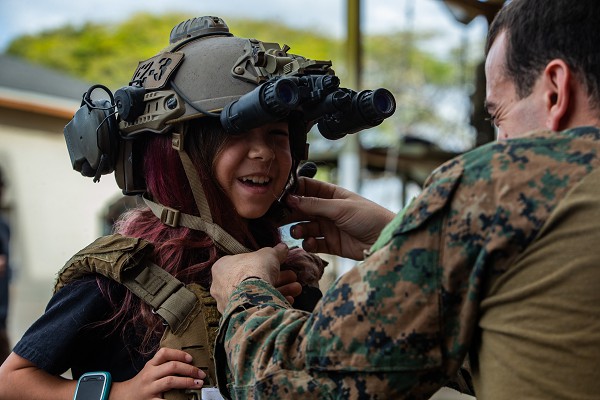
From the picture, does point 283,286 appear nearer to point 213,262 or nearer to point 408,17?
point 213,262

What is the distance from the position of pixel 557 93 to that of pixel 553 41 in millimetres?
108

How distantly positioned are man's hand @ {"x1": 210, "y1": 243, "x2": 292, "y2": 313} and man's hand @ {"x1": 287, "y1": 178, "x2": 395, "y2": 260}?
392mm

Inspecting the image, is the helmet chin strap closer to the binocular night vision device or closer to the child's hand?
the binocular night vision device

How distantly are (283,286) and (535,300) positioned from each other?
1024mm

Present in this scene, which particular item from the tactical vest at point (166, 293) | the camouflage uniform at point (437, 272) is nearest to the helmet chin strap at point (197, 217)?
the tactical vest at point (166, 293)

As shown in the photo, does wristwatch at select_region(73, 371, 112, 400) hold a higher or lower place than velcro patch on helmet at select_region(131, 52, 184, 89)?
lower

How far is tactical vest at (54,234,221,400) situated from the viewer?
2.31 meters

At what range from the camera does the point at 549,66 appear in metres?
1.74

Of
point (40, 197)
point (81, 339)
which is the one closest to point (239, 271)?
point (81, 339)

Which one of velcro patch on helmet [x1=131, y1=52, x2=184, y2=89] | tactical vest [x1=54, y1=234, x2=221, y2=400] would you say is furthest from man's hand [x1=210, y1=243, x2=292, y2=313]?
velcro patch on helmet [x1=131, y1=52, x2=184, y2=89]

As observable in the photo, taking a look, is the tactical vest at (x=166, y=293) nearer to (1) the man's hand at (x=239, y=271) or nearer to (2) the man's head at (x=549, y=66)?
(1) the man's hand at (x=239, y=271)

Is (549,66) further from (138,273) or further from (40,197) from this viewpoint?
(40,197)

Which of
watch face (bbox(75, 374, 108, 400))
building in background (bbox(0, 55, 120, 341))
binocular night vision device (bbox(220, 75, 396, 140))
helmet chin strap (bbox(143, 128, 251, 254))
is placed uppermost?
binocular night vision device (bbox(220, 75, 396, 140))

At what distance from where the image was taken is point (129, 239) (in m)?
2.41
